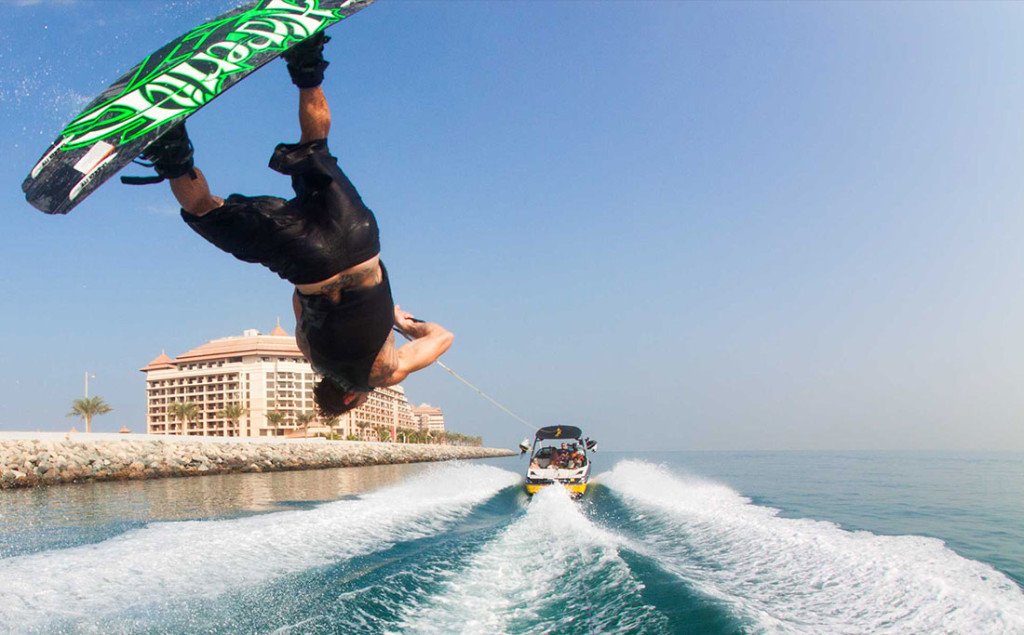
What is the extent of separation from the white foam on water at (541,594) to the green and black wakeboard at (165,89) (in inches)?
227

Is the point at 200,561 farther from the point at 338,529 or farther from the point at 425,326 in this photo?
the point at 425,326

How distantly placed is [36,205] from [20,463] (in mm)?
35113

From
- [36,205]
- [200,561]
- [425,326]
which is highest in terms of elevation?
[36,205]

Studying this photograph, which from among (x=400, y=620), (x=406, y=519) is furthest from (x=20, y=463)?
(x=400, y=620)

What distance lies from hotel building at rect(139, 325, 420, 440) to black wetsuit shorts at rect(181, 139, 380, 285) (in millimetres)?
101669

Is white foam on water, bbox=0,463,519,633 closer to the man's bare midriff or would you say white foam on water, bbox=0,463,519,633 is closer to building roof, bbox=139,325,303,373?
the man's bare midriff

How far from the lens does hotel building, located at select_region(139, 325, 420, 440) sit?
356ft

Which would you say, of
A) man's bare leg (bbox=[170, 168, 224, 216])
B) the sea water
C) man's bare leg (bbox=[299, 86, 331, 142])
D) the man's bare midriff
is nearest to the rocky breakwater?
the sea water

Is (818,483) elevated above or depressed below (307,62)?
below

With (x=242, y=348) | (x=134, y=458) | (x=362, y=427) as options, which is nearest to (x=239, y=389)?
(x=242, y=348)

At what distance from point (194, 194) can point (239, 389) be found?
114 m

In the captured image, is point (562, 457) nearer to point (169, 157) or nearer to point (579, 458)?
point (579, 458)

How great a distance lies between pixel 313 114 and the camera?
356 cm

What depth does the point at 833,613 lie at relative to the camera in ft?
22.4
